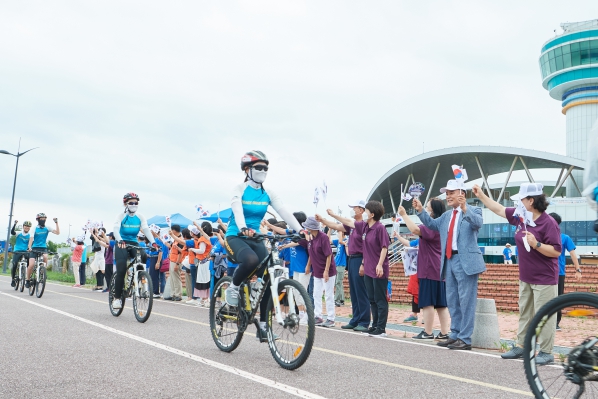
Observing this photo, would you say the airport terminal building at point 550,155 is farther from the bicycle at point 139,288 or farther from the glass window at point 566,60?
the bicycle at point 139,288

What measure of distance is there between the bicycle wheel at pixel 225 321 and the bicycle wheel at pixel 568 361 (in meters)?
3.18

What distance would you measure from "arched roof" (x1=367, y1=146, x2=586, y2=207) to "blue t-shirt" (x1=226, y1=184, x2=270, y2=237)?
2435 inches

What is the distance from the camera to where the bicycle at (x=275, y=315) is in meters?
5.43

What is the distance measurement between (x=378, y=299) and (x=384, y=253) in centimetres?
74

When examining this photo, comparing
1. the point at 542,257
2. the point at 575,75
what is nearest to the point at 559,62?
the point at 575,75

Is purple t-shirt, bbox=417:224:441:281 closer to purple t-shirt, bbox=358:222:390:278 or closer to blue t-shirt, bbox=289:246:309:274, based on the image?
purple t-shirt, bbox=358:222:390:278

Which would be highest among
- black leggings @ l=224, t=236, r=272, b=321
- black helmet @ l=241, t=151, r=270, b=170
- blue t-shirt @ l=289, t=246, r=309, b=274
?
black helmet @ l=241, t=151, r=270, b=170

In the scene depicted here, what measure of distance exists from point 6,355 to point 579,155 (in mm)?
88167

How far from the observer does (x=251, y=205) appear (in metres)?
6.43

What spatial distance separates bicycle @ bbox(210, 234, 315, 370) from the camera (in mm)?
5434

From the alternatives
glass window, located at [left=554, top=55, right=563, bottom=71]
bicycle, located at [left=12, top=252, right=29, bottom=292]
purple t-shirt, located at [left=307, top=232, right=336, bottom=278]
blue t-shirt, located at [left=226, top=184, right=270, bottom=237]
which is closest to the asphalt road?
blue t-shirt, located at [left=226, top=184, right=270, bottom=237]

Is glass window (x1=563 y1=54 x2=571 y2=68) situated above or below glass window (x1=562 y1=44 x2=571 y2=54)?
below

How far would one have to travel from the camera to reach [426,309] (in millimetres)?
8875

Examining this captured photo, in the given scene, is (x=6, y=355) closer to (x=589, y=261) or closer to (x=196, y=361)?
(x=196, y=361)
